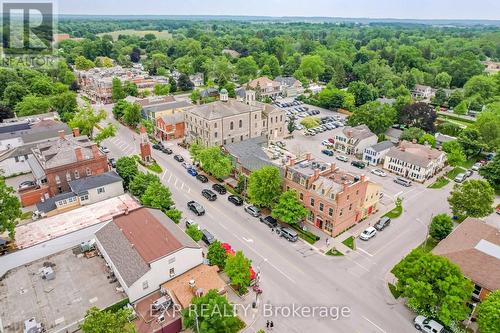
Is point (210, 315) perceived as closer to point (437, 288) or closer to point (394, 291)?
point (437, 288)

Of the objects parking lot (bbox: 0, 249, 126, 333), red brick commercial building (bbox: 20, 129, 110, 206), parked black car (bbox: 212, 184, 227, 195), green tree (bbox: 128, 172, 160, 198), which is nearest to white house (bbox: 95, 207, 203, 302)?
Result: parking lot (bbox: 0, 249, 126, 333)

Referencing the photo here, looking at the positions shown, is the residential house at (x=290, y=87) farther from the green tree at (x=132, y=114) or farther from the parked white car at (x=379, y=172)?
the parked white car at (x=379, y=172)

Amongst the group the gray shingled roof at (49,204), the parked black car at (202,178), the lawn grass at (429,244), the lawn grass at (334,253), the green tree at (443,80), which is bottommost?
the lawn grass at (334,253)

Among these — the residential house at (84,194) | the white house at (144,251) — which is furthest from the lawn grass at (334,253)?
the residential house at (84,194)

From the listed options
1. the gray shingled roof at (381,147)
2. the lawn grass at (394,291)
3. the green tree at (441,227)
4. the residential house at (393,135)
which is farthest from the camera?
the residential house at (393,135)

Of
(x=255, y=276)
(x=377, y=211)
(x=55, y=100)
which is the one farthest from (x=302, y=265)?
(x=55, y=100)

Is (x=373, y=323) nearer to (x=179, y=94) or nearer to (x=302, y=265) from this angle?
(x=302, y=265)

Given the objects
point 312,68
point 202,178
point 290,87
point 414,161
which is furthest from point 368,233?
point 312,68
